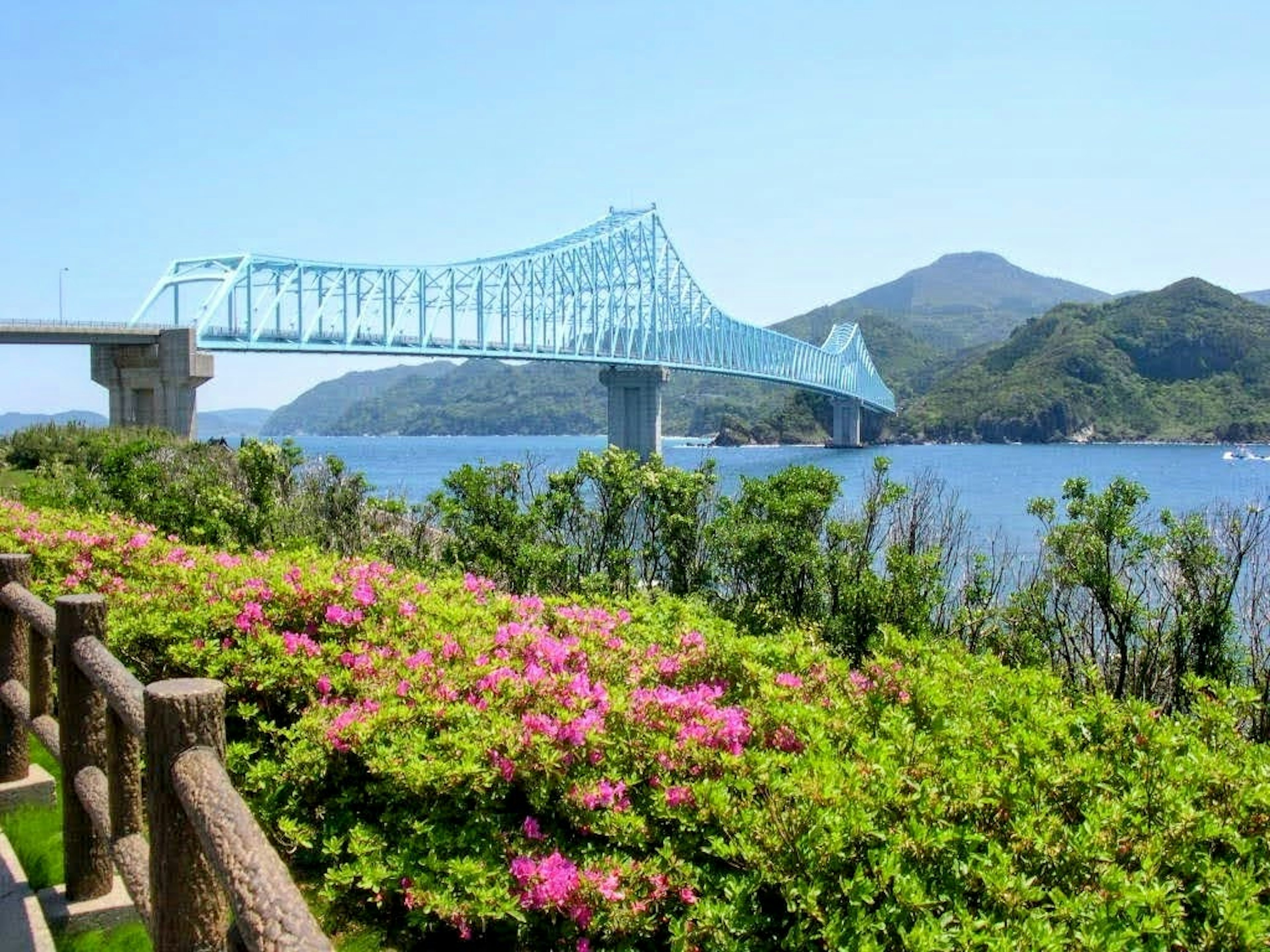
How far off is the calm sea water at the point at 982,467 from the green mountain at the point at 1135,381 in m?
3.61

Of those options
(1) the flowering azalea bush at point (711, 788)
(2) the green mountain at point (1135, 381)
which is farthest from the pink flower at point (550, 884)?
(2) the green mountain at point (1135, 381)

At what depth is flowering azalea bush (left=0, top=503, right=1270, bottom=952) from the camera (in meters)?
2.55

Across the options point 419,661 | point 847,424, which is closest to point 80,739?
point 419,661

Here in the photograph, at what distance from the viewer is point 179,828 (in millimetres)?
2215

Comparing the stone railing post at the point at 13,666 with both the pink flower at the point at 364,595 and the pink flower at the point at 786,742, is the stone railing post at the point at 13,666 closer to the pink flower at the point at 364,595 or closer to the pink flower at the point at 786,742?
the pink flower at the point at 364,595

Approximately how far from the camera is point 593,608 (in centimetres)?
538

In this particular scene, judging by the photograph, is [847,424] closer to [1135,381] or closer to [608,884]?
[1135,381]

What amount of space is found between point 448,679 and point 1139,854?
2.51 metres

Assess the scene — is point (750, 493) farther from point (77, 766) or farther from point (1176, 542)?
point (77, 766)

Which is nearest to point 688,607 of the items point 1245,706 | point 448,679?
point 448,679

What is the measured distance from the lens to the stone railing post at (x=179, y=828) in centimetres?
215

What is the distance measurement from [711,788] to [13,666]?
9.77 ft

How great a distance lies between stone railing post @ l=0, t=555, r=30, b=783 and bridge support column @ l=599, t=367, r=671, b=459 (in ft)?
173

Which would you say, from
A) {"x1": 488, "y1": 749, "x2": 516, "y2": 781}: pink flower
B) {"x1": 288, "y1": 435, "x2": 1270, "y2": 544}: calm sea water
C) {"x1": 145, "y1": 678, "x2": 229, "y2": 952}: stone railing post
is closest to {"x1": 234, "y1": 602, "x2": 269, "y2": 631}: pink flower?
{"x1": 488, "y1": 749, "x2": 516, "y2": 781}: pink flower
